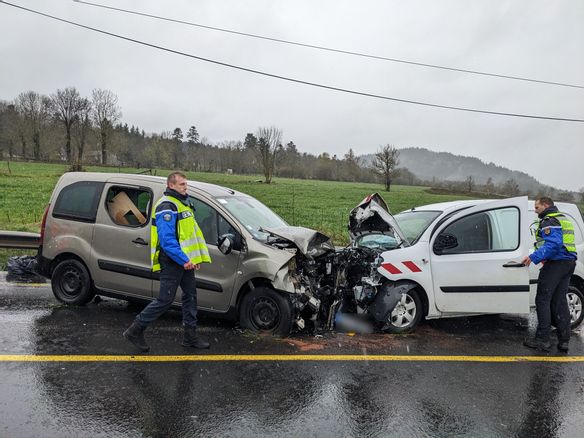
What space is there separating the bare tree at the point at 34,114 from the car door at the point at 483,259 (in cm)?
6135

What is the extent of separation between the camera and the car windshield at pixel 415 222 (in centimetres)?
574

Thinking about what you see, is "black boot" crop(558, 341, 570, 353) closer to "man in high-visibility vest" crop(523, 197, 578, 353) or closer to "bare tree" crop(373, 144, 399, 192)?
"man in high-visibility vest" crop(523, 197, 578, 353)

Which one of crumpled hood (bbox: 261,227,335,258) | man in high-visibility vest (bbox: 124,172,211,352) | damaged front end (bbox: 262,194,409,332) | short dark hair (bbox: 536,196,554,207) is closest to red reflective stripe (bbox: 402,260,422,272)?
damaged front end (bbox: 262,194,409,332)

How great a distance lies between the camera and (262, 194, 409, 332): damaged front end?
500 cm

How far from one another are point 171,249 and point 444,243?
3.30 m

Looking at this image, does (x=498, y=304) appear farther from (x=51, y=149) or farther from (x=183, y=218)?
(x=51, y=149)

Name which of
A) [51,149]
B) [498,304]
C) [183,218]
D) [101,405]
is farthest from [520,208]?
[51,149]

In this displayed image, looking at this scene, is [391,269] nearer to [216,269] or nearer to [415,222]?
[415,222]

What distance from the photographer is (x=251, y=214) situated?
557cm

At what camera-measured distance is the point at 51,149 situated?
183 feet

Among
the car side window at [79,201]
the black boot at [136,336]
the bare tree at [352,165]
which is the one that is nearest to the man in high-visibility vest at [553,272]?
the black boot at [136,336]

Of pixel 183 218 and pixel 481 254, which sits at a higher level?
pixel 183 218

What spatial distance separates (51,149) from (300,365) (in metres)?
61.4

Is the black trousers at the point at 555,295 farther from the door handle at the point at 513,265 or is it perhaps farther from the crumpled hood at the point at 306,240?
the crumpled hood at the point at 306,240
